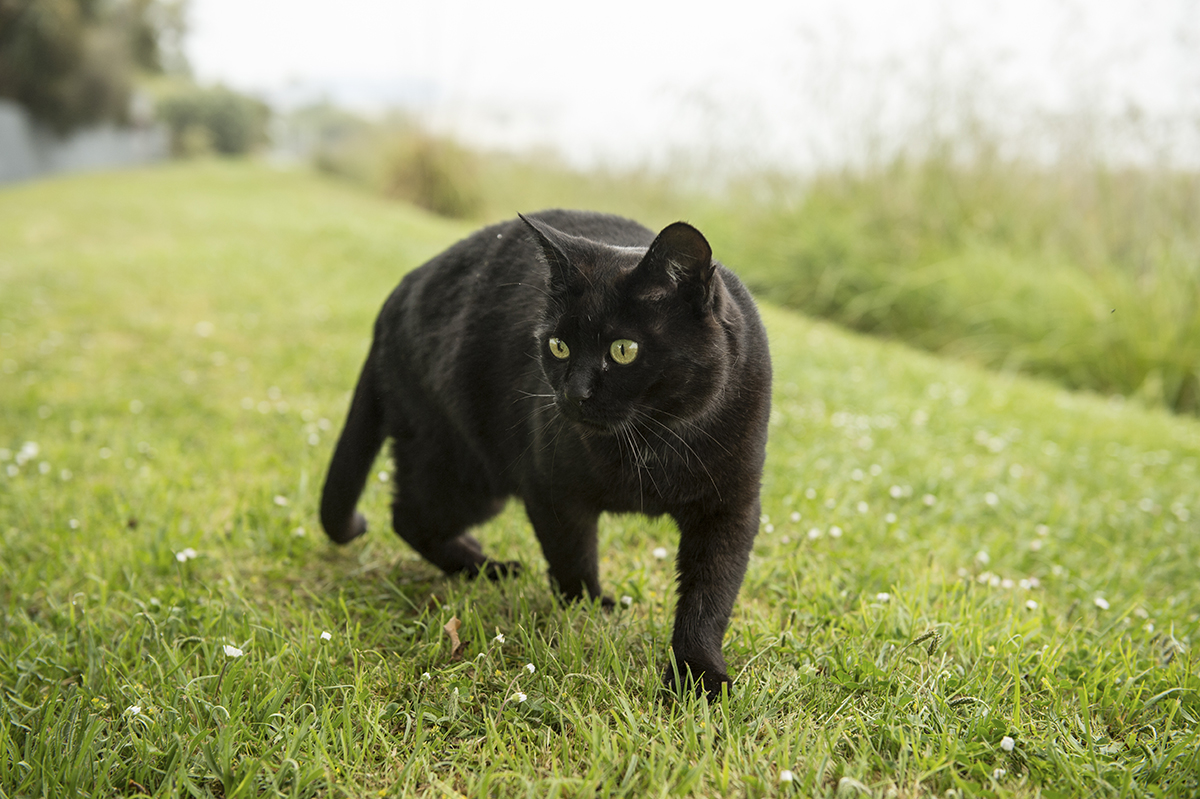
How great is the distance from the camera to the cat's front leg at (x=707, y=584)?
1774mm

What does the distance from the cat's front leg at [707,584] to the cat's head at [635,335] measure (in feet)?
0.92

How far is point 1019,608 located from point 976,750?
2.61 feet

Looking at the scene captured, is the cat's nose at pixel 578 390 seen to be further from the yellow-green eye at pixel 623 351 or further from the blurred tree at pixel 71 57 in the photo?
the blurred tree at pixel 71 57

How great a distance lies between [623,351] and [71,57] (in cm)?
2277

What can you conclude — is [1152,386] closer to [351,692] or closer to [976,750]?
[976,750]

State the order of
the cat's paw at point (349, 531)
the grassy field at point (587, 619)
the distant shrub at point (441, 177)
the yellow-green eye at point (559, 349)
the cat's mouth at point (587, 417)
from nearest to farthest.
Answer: the grassy field at point (587, 619) < the cat's mouth at point (587, 417) < the yellow-green eye at point (559, 349) < the cat's paw at point (349, 531) < the distant shrub at point (441, 177)

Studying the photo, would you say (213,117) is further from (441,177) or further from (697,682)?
(697,682)

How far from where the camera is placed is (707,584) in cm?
183

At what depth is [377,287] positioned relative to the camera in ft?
20.8

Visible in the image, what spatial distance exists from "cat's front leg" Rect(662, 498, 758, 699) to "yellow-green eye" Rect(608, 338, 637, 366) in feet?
1.39

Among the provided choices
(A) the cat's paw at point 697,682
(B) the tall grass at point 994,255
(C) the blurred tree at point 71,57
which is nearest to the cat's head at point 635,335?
(A) the cat's paw at point 697,682

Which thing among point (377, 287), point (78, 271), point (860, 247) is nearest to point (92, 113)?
point (78, 271)

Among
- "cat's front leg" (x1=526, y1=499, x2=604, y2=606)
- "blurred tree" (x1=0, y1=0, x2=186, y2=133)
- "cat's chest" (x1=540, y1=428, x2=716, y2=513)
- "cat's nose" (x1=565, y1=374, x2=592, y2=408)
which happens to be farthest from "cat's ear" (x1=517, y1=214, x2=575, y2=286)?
"blurred tree" (x1=0, y1=0, x2=186, y2=133)

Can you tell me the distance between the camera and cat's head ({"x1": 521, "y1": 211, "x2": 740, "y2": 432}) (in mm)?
1668
